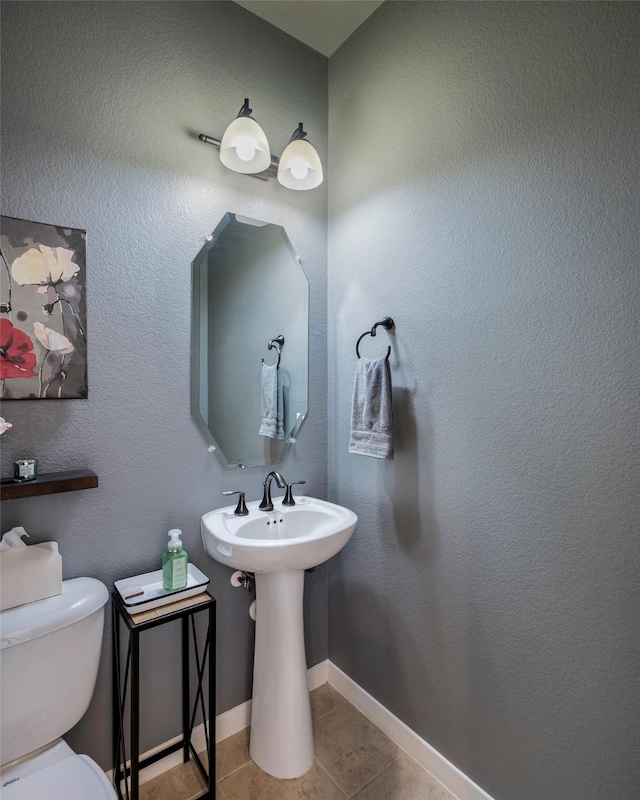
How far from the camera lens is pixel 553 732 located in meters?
1.15

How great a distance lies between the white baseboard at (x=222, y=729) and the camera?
1458mm

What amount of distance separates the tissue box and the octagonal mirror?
0.60 metres

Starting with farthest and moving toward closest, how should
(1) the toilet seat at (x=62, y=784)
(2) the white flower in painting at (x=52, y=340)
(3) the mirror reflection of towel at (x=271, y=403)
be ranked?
(3) the mirror reflection of towel at (x=271, y=403)
(2) the white flower in painting at (x=52, y=340)
(1) the toilet seat at (x=62, y=784)

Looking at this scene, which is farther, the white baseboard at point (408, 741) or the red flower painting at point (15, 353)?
the white baseboard at point (408, 741)

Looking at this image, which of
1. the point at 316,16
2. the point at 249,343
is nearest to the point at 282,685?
the point at 249,343

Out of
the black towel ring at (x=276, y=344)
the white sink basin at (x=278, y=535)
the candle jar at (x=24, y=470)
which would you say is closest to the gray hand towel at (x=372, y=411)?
the white sink basin at (x=278, y=535)

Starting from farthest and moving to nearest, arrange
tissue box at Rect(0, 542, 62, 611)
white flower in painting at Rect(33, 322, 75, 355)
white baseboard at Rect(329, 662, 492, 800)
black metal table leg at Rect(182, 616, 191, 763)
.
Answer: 1. black metal table leg at Rect(182, 616, 191, 763)
2. white baseboard at Rect(329, 662, 492, 800)
3. white flower in painting at Rect(33, 322, 75, 355)
4. tissue box at Rect(0, 542, 62, 611)

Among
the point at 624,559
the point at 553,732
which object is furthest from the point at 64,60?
the point at 553,732

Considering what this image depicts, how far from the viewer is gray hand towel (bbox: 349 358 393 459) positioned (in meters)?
1.51

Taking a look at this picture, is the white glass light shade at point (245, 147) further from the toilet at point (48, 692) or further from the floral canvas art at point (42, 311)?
the toilet at point (48, 692)

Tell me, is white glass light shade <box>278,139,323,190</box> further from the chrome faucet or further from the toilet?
the toilet

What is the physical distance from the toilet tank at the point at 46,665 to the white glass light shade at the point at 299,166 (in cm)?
158

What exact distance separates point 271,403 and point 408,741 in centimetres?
137

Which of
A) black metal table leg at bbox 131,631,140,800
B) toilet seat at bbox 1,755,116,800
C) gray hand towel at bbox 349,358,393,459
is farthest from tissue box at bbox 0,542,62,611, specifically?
gray hand towel at bbox 349,358,393,459
